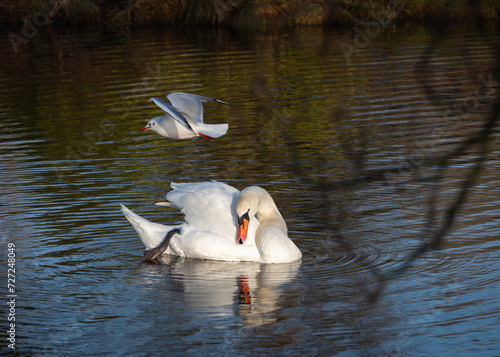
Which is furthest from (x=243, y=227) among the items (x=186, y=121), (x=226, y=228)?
(x=186, y=121)

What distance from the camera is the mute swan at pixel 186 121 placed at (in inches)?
383

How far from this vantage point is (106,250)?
909 cm

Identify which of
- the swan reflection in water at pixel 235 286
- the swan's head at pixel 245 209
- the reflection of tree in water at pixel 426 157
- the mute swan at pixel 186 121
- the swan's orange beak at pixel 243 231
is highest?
the mute swan at pixel 186 121

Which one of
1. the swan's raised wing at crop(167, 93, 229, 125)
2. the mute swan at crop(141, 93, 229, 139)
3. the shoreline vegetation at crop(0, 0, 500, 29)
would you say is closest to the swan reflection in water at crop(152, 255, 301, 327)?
the mute swan at crop(141, 93, 229, 139)

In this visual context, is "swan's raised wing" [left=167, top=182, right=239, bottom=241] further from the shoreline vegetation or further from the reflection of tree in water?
the shoreline vegetation

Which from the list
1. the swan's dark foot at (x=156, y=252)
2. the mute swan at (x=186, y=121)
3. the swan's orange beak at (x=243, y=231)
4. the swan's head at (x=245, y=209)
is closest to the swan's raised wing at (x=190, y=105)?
the mute swan at (x=186, y=121)

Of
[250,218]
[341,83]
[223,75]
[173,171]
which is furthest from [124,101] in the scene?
[250,218]

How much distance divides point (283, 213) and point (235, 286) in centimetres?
251

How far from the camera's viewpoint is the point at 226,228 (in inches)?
342

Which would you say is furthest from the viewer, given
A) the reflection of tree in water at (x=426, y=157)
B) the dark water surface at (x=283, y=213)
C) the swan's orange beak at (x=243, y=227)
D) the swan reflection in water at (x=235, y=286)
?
the swan's orange beak at (x=243, y=227)

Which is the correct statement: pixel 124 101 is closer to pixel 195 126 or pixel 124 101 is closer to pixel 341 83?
pixel 341 83

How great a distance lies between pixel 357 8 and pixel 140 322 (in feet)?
99.4

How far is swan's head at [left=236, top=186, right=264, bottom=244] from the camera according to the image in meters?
8.30

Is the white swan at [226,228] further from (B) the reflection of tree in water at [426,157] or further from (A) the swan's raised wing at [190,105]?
(A) the swan's raised wing at [190,105]
